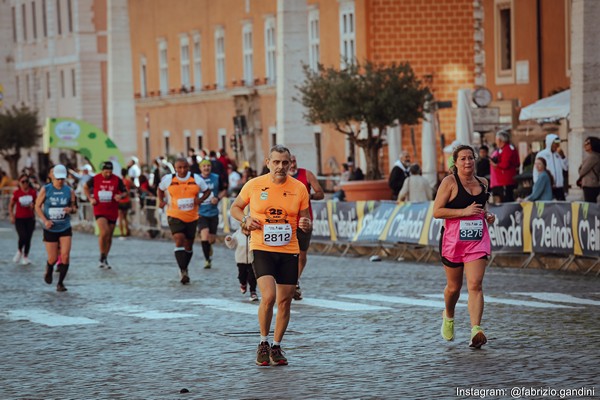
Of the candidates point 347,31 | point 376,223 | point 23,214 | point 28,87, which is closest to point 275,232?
point 376,223

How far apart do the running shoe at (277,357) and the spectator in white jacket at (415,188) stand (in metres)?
15.8

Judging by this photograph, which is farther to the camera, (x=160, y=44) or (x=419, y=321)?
(x=160, y=44)

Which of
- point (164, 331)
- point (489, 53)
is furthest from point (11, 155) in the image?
point (164, 331)

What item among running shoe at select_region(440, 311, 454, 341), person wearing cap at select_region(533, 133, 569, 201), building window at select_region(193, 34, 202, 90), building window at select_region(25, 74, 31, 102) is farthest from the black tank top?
building window at select_region(25, 74, 31, 102)

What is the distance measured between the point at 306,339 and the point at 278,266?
180 centimetres

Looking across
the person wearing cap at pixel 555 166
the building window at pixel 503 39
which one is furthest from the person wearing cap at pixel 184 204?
the building window at pixel 503 39

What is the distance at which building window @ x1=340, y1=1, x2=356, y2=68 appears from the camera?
170 feet

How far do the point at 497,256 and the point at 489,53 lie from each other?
69.9 feet

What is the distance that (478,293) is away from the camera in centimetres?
1446

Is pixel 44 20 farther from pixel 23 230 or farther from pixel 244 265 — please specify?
pixel 244 265

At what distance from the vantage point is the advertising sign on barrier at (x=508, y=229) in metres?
24.8

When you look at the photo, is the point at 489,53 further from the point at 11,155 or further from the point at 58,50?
the point at 58,50

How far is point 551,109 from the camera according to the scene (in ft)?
113

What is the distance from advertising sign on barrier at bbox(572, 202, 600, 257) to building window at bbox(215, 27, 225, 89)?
42.0 m
